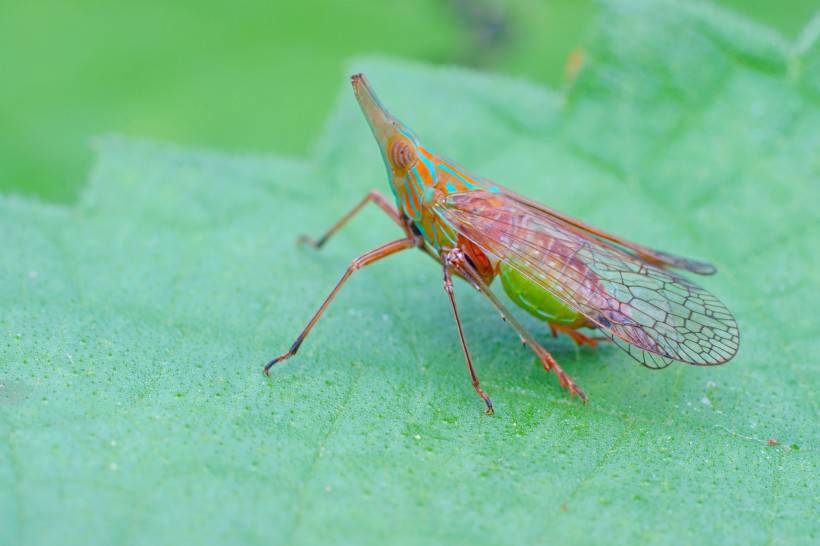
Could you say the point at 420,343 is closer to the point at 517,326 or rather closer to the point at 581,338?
the point at 517,326

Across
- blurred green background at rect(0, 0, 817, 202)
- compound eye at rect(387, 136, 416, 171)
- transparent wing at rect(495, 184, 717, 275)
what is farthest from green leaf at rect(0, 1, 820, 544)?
blurred green background at rect(0, 0, 817, 202)

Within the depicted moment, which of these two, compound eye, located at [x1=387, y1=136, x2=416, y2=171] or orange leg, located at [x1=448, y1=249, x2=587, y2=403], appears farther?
compound eye, located at [x1=387, y1=136, x2=416, y2=171]

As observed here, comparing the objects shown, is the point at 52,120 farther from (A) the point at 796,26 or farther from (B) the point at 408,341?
(A) the point at 796,26

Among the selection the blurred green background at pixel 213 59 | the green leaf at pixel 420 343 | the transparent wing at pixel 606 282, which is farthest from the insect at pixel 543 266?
the blurred green background at pixel 213 59

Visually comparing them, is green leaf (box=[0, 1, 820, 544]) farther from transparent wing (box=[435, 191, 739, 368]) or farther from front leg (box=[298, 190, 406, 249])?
transparent wing (box=[435, 191, 739, 368])

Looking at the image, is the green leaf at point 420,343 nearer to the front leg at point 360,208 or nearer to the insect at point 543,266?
the front leg at point 360,208

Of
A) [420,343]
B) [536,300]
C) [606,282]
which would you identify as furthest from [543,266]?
[420,343]
